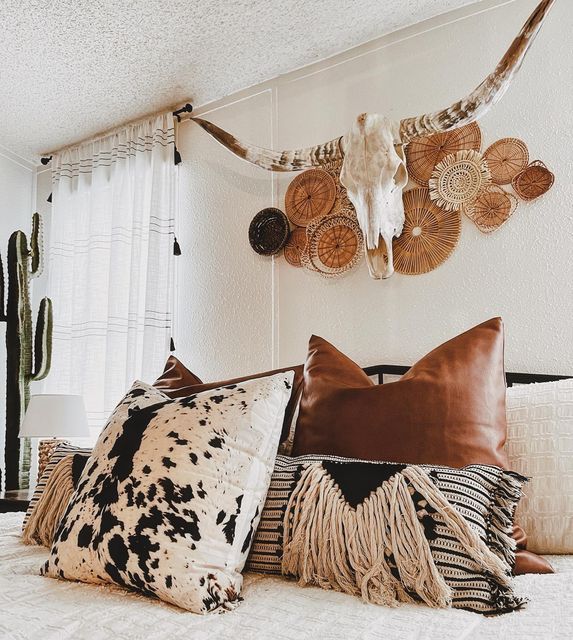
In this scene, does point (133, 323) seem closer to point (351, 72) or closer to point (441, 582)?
point (351, 72)

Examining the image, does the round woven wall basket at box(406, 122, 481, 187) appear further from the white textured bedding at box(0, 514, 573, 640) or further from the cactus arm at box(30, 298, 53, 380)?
the cactus arm at box(30, 298, 53, 380)

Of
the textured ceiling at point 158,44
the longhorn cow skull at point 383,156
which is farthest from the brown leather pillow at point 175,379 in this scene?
the textured ceiling at point 158,44

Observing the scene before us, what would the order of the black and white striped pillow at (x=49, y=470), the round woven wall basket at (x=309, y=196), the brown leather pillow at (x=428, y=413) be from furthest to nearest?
the round woven wall basket at (x=309, y=196) → the black and white striped pillow at (x=49, y=470) → the brown leather pillow at (x=428, y=413)

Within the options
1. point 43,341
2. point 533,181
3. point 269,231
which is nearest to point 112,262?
point 43,341

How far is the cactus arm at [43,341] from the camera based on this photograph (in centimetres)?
305

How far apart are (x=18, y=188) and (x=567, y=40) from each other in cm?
306

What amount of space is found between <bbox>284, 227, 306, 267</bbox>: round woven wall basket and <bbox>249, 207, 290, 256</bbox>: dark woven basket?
0.08ft

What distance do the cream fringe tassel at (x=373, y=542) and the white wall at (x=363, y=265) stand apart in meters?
1.12

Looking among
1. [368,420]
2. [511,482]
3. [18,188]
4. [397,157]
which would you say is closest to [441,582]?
[511,482]

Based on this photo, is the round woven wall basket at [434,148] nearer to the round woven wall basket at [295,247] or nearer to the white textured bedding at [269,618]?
the round woven wall basket at [295,247]

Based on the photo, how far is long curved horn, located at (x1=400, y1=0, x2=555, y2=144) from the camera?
5.78 ft

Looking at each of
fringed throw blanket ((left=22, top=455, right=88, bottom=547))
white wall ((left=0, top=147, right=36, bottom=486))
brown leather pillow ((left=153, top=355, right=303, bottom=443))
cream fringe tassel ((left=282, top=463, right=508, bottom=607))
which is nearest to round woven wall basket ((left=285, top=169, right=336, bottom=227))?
brown leather pillow ((left=153, top=355, right=303, bottom=443))

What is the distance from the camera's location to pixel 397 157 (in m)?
2.02

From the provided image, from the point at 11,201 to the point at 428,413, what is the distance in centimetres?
320
